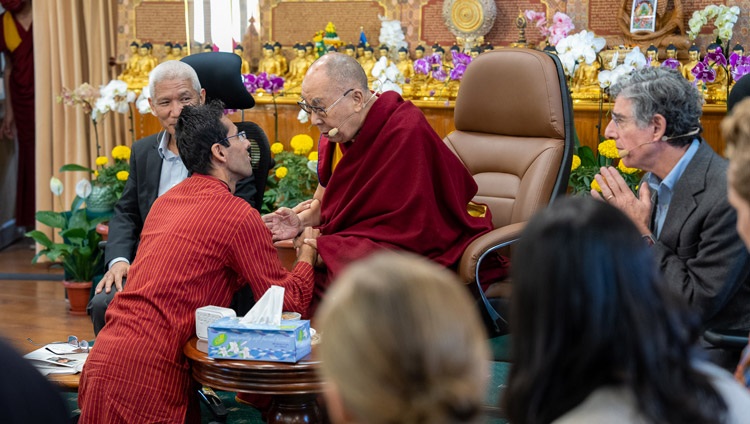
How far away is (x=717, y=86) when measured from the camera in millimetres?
4918

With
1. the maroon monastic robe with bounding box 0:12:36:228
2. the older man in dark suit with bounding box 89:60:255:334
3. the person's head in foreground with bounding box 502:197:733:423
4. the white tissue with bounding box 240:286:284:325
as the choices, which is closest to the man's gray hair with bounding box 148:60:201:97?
the older man in dark suit with bounding box 89:60:255:334

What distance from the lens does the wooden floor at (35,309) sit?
15.7 ft

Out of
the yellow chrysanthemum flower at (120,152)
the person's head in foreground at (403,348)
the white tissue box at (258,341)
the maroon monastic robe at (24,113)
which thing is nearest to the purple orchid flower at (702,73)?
the white tissue box at (258,341)

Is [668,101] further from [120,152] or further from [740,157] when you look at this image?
[120,152]

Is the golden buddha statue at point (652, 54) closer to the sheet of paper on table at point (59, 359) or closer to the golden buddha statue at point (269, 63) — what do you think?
the golden buddha statue at point (269, 63)

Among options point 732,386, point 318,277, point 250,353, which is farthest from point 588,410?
point 318,277

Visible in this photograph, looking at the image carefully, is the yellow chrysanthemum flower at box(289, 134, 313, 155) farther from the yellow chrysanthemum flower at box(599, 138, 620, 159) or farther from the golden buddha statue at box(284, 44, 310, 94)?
the yellow chrysanthemum flower at box(599, 138, 620, 159)

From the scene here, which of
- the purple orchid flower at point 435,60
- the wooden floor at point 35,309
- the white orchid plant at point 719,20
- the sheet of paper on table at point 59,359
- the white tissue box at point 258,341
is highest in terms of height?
the white orchid plant at point 719,20

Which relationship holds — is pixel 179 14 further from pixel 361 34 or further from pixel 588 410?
pixel 588 410

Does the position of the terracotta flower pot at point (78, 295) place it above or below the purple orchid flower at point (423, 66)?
below

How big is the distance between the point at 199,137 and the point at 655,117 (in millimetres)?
1351

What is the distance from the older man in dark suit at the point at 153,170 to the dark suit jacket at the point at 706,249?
1709 millimetres

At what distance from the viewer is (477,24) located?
5797 millimetres

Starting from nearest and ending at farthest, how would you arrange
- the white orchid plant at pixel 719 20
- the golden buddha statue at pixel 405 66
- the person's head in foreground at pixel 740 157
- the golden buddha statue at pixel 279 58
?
the person's head in foreground at pixel 740 157 < the white orchid plant at pixel 719 20 < the golden buddha statue at pixel 405 66 < the golden buddha statue at pixel 279 58
